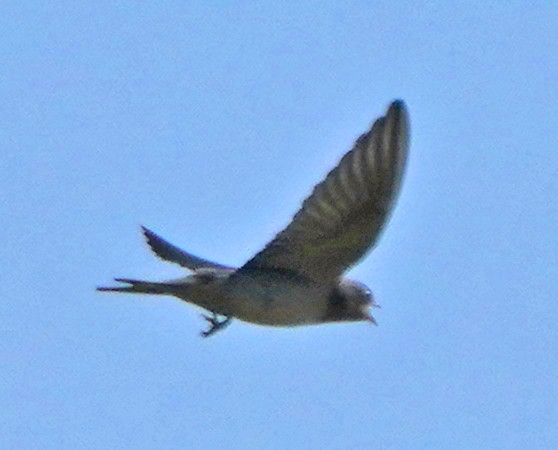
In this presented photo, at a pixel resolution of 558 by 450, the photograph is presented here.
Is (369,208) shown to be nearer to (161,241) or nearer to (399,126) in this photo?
(399,126)

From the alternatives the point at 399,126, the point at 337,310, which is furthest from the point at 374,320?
the point at 399,126

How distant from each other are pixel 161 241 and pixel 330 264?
1663 mm

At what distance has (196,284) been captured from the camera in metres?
16.9

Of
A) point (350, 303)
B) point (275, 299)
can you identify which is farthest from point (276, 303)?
point (350, 303)

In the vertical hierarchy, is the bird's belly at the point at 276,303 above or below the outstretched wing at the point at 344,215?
below

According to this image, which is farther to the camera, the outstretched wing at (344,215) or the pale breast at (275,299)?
the pale breast at (275,299)

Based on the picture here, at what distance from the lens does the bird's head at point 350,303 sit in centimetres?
1731

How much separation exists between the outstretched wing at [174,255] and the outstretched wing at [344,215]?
0.69 m

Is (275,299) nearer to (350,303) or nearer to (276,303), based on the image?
(276,303)

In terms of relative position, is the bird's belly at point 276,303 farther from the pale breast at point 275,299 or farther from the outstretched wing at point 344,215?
the outstretched wing at point 344,215

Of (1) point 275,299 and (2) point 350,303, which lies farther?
(2) point 350,303

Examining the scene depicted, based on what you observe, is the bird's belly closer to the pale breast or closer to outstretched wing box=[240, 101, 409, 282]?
the pale breast

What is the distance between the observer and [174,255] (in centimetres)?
1822

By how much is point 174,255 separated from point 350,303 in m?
1.43
